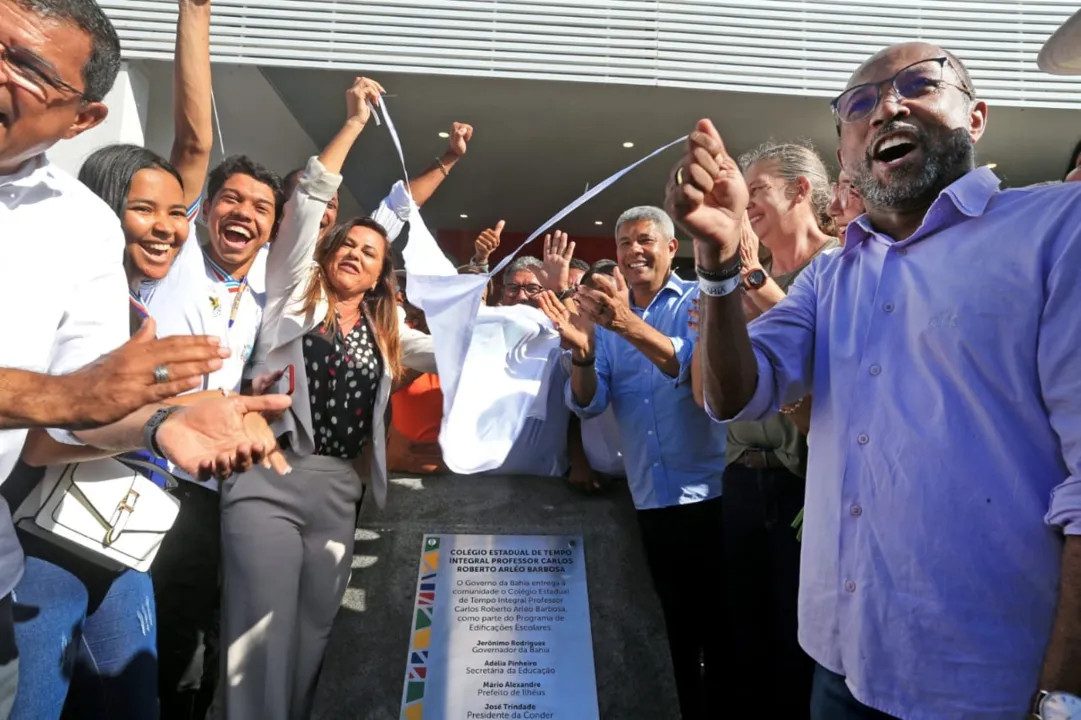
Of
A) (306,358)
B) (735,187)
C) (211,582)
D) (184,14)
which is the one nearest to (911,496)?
(735,187)

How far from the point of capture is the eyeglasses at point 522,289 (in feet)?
12.9

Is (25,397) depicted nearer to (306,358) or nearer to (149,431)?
(149,431)

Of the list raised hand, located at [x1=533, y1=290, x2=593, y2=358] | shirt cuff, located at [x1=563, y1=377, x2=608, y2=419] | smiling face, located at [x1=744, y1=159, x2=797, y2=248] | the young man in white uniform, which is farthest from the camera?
shirt cuff, located at [x1=563, y1=377, x2=608, y2=419]

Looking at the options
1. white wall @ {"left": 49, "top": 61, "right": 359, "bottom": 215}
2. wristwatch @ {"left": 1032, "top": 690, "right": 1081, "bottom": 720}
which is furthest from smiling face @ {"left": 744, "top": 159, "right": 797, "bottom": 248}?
white wall @ {"left": 49, "top": 61, "right": 359, "bottom": 215}

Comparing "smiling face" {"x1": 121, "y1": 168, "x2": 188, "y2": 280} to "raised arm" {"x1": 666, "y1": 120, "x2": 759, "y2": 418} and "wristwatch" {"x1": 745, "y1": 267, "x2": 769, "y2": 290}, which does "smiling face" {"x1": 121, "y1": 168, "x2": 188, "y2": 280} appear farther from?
"wristwatch" {"x1": 745, "y1": 267, "x2": 769, "y2": 290}

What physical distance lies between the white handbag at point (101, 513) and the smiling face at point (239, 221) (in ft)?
3.46

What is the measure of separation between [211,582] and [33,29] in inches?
71.0

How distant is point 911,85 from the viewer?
147cm

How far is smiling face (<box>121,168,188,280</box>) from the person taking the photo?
7.18 ft

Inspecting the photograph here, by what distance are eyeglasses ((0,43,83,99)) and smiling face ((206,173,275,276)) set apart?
1192 mm

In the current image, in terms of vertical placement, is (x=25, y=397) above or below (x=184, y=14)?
below

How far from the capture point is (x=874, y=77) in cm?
151

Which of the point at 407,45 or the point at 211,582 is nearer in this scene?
the point at 211,582

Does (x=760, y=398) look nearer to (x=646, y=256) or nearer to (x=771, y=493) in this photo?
(x=771, y=493)
